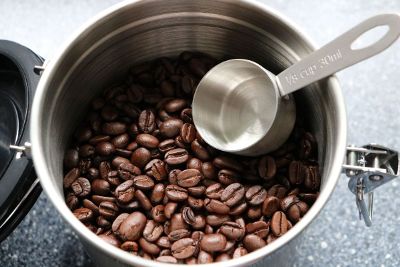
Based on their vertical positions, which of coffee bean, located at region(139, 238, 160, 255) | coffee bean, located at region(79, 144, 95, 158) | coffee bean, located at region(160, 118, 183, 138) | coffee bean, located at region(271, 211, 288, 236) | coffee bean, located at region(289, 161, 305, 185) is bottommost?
coffee bean, located at region(139, 238, 160, 255)

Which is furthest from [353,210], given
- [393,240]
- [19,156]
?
[19,156]

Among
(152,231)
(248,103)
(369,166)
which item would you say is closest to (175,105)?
(248,103)

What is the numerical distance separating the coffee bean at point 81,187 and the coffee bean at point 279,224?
0.32 meters

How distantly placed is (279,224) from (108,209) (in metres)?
0.29

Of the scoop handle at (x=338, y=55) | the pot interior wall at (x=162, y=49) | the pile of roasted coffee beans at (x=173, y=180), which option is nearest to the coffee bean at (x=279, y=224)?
the pile of roasted coffee beans at (x=173, y=180)

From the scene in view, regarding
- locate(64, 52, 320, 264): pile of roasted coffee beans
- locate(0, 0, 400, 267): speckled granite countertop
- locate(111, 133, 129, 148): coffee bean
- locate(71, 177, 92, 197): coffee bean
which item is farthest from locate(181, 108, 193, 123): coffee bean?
locate(0, 0, 400, 267): speckled granite countertop

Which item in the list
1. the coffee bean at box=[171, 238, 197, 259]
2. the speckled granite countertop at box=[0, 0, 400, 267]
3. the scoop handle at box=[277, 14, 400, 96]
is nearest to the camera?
the scoop handle at box=[277, 14, 400, 96]

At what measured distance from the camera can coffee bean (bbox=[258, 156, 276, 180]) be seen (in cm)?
96

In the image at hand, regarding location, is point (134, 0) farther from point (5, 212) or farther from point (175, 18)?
point (5, 212)

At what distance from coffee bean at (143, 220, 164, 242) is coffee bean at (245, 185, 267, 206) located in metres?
0.16

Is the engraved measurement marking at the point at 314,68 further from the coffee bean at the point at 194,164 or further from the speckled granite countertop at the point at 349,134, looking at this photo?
the speckled granite countertop at the point at 349,134

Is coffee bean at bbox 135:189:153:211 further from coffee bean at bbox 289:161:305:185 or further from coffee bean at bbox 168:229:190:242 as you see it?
coffee bean at bbox 289:161:305:185

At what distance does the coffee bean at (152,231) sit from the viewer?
91cm

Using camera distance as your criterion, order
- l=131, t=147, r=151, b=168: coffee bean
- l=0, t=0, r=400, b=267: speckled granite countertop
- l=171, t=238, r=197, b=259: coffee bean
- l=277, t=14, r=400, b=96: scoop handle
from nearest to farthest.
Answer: l=277, t=14, r=400, b=96: scoop handle → l=171, t=238, r=197, b=259: coffee bean → l=131, t=147, r=151, b=168: coffee bean → l=0, t=0, r=400, b=267: speckled granite countertop
